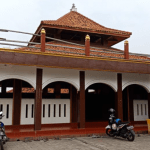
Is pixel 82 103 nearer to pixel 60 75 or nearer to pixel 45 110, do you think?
pixel 60 75

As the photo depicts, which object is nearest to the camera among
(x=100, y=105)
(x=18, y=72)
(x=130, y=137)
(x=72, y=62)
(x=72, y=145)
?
(x=72, y=145)

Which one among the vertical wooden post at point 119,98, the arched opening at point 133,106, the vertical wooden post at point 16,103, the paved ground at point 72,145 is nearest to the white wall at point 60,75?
the vertical wooden post at point 16,103

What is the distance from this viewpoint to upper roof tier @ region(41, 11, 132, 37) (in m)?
12.5

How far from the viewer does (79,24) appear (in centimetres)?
1387

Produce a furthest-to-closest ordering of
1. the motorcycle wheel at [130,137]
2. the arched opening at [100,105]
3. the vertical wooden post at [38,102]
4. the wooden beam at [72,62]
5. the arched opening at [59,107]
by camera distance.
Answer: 1. the arched opening at [100,105]
2. the arched opening at [59,107]
3. the vertical wooden post at [38,102]
4. the wooden beam at [72,62]
5. the motorcycle wheel at [130,137]

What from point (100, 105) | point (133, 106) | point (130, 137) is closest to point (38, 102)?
point (130, 137)

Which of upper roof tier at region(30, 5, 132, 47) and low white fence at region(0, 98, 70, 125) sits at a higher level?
upper roof tier at region(30, 5, 132, 47)

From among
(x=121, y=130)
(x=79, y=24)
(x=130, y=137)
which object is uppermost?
(x=79, y=24)

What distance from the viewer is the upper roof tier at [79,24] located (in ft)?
40.9

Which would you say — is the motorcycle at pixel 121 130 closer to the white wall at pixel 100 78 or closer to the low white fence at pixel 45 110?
the white wall at pixel 100 78

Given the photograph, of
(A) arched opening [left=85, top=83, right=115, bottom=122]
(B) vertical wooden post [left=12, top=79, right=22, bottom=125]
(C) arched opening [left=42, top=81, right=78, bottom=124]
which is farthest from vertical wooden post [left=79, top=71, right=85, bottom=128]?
(A) arched opening [left=85, top=83, right=115, bottom=122]

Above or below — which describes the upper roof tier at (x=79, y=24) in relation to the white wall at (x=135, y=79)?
above

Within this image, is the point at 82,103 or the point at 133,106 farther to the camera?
the point at 133,106

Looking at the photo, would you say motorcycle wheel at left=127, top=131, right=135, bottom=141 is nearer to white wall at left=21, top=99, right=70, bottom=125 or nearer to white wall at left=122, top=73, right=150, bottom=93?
white wall at left=122, top=73, right=150, bottom=93
